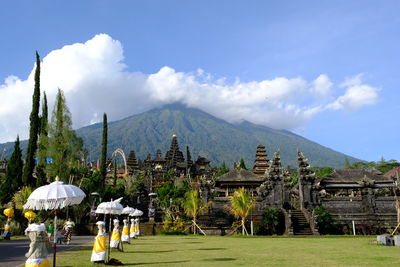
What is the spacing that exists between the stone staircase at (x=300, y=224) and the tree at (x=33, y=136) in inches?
905

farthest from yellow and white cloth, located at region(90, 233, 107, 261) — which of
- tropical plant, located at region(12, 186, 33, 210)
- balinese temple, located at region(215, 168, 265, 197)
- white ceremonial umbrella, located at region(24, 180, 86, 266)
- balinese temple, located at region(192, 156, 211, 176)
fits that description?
balinese temple, located at region(192, 156, 211, 176)

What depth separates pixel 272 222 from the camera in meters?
26.5

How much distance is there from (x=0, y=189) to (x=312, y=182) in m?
28.2

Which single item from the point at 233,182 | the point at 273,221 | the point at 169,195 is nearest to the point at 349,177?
the point at 233,182

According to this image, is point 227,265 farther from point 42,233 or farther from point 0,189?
point 0,189

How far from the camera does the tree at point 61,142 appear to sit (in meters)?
31.0

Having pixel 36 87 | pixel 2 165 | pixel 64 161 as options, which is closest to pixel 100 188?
pixel 64 161

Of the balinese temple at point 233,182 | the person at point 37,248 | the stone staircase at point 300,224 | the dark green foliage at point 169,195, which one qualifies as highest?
the balinese temple at point 233,182

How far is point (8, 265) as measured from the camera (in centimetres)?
988

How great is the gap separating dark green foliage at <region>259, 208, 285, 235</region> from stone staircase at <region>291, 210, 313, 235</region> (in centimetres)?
99

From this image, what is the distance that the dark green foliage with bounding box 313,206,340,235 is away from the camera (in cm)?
2639

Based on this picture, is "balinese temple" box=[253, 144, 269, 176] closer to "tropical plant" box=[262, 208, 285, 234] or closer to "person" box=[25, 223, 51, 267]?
"tropical plant" box=[262, 208, 285, 234]

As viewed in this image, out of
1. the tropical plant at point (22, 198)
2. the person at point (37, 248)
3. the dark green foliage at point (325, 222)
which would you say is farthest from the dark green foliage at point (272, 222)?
the person at point (37, 248)

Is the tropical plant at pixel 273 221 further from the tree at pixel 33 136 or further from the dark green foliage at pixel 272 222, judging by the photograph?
the tree at pixel 33 136
